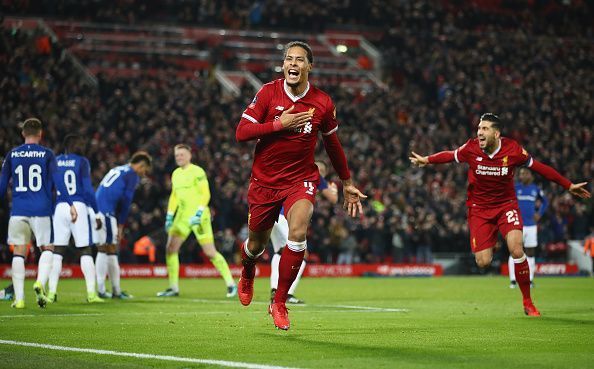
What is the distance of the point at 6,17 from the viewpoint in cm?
4059

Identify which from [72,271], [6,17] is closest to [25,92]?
[72,271]

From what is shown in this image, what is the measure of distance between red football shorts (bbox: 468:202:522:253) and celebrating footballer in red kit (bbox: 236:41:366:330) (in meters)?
4.35

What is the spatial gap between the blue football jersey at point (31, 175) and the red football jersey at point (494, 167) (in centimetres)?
610

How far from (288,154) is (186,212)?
350 inches

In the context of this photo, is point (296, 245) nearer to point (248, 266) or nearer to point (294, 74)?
point (248, 266)

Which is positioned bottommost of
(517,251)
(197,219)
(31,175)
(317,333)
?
(317,333)

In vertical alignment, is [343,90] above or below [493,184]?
above

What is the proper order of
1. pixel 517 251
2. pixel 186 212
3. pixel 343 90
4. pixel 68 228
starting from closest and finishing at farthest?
pixel 517 251
pixel 68 228
pixel 186 212
pixel 343 90

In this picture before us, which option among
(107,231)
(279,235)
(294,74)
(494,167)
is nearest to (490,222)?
(494,167)

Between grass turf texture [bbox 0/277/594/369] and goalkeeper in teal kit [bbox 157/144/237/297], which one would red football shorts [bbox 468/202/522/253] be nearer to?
grass turf texture [bbox 0/277/594/369]

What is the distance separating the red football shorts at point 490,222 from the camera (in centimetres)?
1411

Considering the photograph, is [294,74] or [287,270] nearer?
[294,74]

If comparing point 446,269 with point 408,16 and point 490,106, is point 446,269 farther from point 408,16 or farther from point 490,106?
point 408,16

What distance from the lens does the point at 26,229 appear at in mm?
14648
